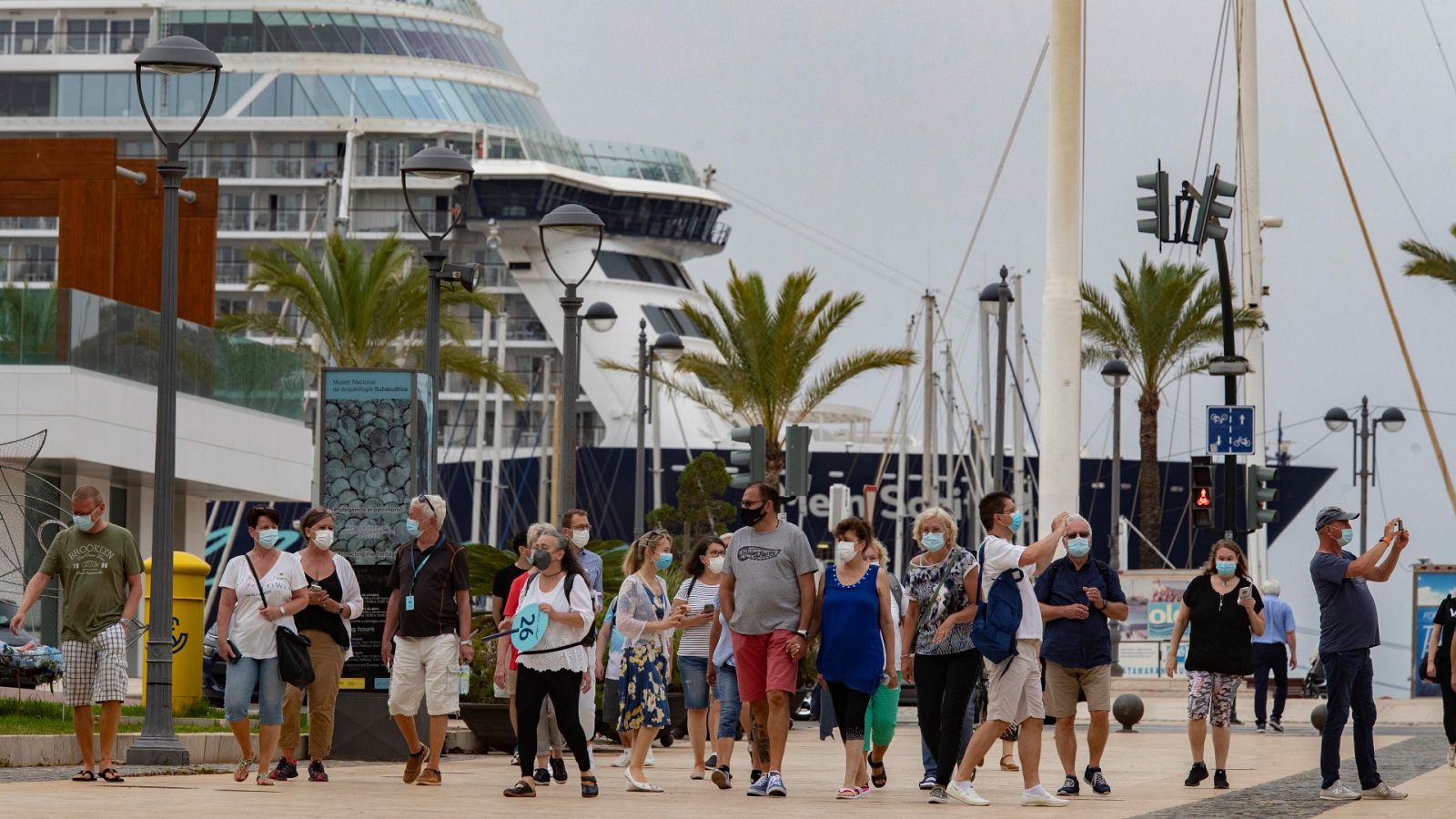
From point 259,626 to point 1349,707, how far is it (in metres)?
5.91

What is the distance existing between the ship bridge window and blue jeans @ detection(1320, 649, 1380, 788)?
43.5 metres

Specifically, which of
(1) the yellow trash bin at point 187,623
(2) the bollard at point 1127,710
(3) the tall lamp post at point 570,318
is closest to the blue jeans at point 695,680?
(3) the tall lamp post at point 570,318

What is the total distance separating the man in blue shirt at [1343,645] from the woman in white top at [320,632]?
17.6ft

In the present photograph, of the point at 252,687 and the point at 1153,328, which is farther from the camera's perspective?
the point at 1153,328

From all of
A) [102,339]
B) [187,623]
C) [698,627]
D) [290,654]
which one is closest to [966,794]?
[698,627]

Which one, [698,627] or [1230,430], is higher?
[1230,430]

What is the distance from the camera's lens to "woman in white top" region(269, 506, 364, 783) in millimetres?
11820

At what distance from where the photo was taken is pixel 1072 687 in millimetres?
11766

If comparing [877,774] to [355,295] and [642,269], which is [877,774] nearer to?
[355,295]

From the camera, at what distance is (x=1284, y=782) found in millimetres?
12711

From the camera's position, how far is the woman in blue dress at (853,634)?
1112 centimetres

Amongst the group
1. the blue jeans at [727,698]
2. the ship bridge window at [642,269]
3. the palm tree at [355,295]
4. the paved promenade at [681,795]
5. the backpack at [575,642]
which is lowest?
the paved promenade at [681,795]

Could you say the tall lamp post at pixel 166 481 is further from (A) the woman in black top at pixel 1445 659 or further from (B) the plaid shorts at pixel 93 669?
(A) the woman in black top at pixel 1445 659

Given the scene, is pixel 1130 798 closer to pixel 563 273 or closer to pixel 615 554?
pixel 615 554
